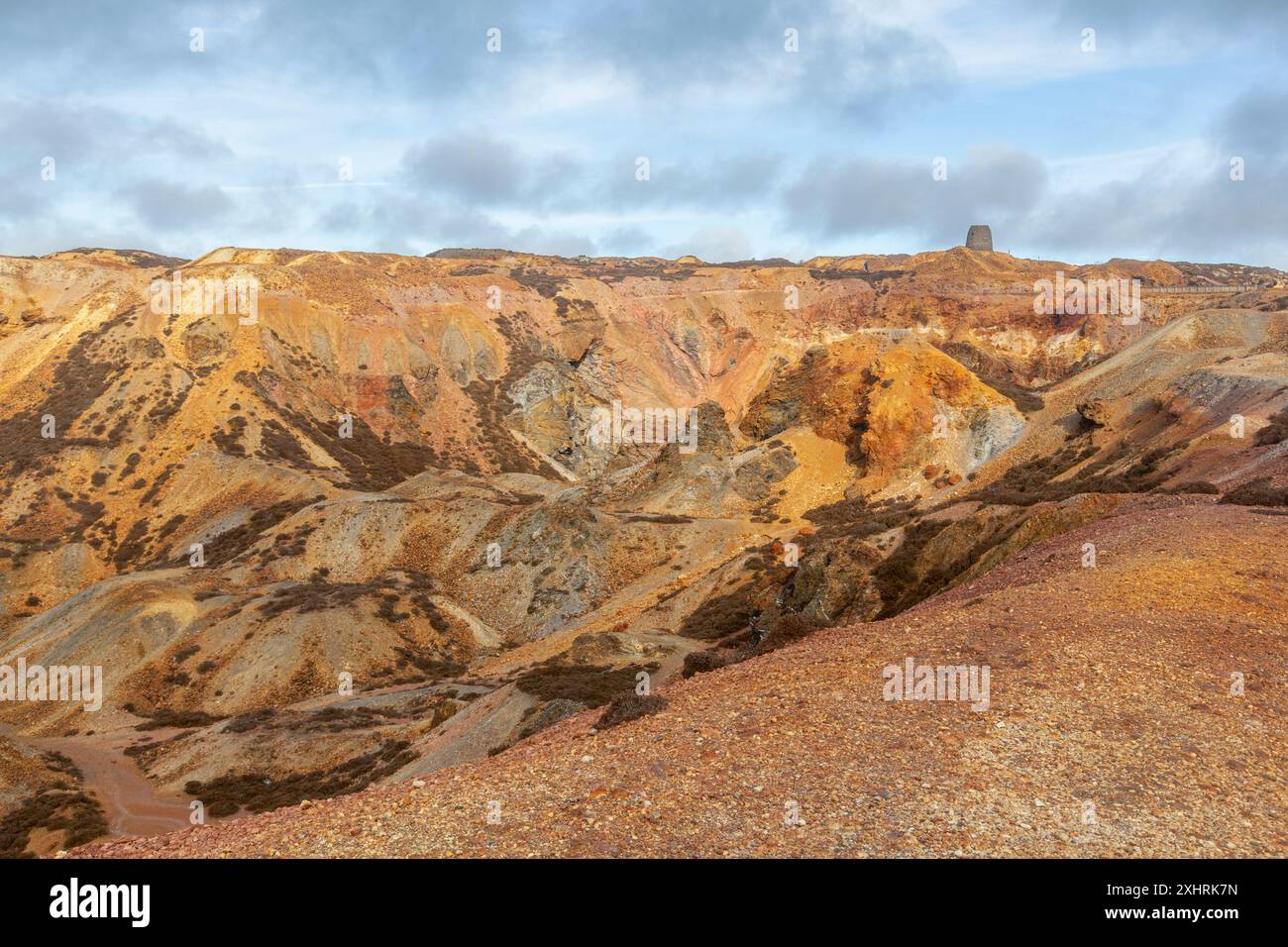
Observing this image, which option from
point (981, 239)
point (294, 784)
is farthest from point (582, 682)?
point (981, 239)

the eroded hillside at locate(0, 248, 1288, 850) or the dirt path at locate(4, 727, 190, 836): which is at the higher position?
the eroded hillside at locate(0, 248, 1288, 850)

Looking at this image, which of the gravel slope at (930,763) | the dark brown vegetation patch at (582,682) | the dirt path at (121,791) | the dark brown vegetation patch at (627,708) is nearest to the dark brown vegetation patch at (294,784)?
the dirt path at (121,791)

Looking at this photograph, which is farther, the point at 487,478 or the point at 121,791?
the point at 487,478

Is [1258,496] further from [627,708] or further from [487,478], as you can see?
[487,478]

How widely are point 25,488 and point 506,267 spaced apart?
87.5 metres

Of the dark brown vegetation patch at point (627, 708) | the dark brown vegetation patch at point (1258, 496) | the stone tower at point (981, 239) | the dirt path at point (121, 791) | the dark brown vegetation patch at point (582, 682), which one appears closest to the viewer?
the dark brown vegetation patch at point (627, 708)

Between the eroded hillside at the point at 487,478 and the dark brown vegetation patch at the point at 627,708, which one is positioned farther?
the eroded hillside at the point at 487,478

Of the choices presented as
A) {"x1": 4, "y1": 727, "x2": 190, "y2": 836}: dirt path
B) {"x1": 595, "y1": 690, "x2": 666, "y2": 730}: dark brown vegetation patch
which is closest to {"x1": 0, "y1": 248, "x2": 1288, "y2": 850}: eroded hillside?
{"x1": 595, "y1": 690, "x2": 666, "y2": 730}: dark brown vegetation patch

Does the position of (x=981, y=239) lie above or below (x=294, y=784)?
above

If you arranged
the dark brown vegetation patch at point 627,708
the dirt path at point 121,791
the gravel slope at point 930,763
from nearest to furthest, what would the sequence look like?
the gravel slope at point 930,763 < the dark brown vegetation patch at point 627,708 < the dirt path at point 121,791

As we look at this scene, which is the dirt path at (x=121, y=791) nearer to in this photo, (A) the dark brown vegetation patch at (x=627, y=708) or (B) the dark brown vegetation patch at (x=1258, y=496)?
(A) the dark brown vegetation patch at (x=627, y=708)

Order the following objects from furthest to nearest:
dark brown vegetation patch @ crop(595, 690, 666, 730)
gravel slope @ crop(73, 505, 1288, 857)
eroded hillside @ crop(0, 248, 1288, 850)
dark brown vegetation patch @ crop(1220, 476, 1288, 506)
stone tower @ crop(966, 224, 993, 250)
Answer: stone tower @ crop(966, 224, 993, 250) → eroded hillside @ crop(0, 248, 1288, 850) → dark brown vegetation patch @ crop(1220, 476, 1288, 506) → dark brown vegetation patch @ crop(595, 690, 666, 730) → gravel slope @ crop(73, 505, 1288, 857)

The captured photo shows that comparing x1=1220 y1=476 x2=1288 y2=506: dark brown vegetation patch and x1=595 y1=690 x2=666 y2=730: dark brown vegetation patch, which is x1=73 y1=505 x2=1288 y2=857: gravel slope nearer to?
x1=595 y1=690 x2=666 y2=730: dark brown vegetation patch

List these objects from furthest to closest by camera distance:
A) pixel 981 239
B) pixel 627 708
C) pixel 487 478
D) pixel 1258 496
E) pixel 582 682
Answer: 1. pixel 981 239
2. pixel 487 478
3. pixel 582 682
4. pixel 1258 496
5. pixel 627 708
